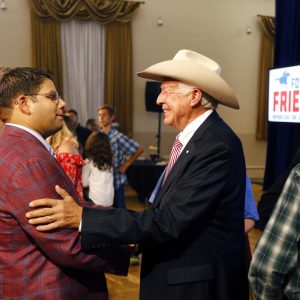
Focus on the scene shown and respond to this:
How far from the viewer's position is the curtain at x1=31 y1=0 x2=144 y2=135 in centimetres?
781

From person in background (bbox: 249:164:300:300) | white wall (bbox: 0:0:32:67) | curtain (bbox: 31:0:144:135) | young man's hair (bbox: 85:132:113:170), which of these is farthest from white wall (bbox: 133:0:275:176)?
person in background (bbox: 249:164:300:300)

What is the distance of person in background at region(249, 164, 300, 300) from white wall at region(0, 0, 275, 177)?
293 inches

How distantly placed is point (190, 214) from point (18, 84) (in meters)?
0.67

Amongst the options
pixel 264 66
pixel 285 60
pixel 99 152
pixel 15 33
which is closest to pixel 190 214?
pixel 99 152

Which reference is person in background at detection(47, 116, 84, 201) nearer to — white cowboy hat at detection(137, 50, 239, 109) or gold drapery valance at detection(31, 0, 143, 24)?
white cowboy hat at detection(137, 50, 239, 109)

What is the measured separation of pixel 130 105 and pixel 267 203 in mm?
5906

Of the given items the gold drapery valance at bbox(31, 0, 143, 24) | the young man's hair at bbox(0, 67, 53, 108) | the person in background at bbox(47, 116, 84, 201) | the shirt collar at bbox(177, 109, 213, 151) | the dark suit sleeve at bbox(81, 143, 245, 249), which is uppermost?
the gold drapery valance at bbox(31, 0, 143, 24)

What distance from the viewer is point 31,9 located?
769cm

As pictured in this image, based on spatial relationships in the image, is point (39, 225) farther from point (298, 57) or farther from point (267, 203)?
point (298, 57)

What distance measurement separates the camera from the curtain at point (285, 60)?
6.09 m

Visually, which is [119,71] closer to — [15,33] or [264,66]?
[15,33]

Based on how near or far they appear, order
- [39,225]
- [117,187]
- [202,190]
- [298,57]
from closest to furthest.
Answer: [39,225]
[202,190]
[117,187]
[298,57]

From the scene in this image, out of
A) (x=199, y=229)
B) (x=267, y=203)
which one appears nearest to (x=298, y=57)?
(x=267, y=203)

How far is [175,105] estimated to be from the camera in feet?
5.08
